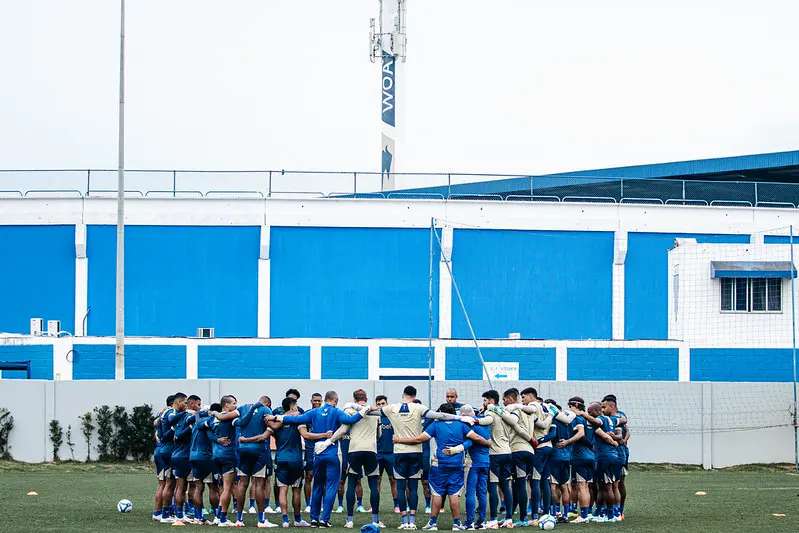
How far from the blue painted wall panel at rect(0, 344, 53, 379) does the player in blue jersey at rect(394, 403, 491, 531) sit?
2278 centimetres

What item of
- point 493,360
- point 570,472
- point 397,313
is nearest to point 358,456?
point 570,472

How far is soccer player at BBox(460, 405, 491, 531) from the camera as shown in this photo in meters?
19.4

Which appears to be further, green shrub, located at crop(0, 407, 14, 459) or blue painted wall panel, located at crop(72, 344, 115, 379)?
blue painted wall panel, located at crop(72, 344, 115, 379)

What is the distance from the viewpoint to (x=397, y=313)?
43.5 m

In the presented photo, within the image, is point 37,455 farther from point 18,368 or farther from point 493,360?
point 493,360

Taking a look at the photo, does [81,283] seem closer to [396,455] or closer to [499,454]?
[396,455]

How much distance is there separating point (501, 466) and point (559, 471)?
1.12m

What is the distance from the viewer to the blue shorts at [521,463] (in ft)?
66.3

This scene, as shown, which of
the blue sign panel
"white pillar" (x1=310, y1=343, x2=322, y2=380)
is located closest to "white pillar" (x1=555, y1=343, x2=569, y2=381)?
"white pillar" (x1=310, y1=343, x2=322, y2=380)

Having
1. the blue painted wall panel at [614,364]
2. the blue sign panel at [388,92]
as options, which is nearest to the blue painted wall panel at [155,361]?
the blue painted wall panel at [614,364]

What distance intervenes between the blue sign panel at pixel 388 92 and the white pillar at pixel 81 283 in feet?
54.0

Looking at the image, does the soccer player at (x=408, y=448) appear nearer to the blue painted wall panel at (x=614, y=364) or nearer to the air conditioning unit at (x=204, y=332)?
the blue painted wall panel at (x=614, y=364)

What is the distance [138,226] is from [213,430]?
2447 centimetres

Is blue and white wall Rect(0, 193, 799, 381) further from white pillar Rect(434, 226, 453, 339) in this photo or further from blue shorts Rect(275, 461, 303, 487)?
blue shorts Rect(275, 461, 303, 487)
